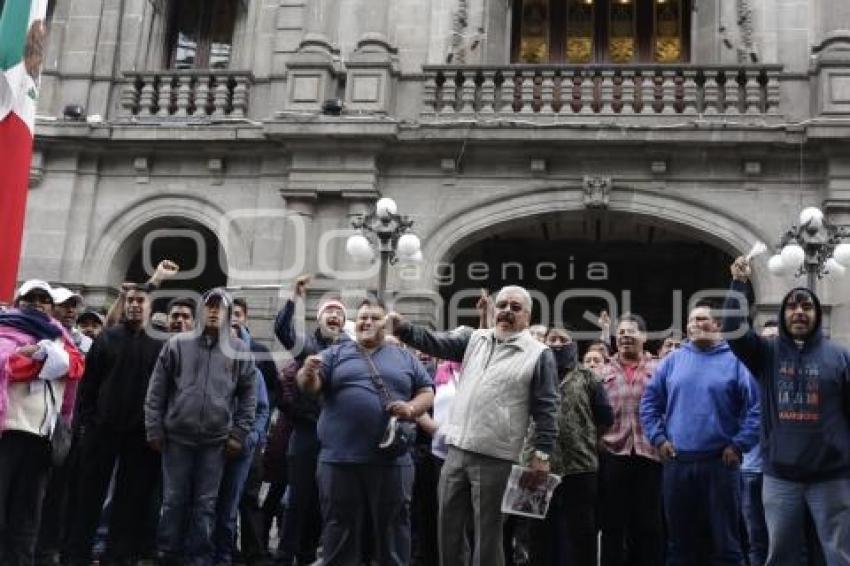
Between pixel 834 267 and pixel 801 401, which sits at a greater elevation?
pixel 834 267

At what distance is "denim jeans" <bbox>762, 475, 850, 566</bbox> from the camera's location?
5488 millimetres

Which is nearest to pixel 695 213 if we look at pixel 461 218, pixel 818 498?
pixel 461 218

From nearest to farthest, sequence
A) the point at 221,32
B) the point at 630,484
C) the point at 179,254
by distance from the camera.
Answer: the point at 630,484
the point at 221,32
the point at 179,254

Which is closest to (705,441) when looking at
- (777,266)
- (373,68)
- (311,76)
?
(777,266)

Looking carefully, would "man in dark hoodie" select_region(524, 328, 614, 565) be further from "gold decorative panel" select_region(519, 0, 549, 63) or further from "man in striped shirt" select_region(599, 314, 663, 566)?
"gold decorative panel" select_region(519, 0, 549, 63)

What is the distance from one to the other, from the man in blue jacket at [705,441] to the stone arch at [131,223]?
9.22 m

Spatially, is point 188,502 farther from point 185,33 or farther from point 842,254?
point 185,33

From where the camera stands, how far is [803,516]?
5664mm

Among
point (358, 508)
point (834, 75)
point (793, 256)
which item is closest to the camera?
point (358, 508)

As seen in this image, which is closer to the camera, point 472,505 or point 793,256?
point 472,505

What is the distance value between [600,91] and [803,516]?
30.8ft

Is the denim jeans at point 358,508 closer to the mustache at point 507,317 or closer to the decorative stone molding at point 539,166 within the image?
the mustache at point 507,317

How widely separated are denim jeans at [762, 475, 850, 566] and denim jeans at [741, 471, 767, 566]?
2.01 m

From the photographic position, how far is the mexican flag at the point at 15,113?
30.6 ft
